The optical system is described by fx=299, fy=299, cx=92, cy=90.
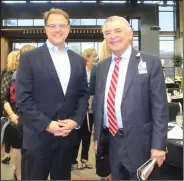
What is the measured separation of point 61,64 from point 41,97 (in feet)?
0.84

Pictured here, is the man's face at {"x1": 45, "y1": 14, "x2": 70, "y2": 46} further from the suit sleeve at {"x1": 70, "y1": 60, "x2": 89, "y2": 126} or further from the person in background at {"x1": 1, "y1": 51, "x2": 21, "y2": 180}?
the person in background at {"x1": 1, "y1": 51, "x2": 21, "y2": 180}

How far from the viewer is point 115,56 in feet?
6.47

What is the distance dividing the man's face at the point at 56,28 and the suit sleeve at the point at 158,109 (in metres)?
0.62

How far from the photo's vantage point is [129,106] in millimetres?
1794

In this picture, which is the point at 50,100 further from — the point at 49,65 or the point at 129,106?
the point at 129,106

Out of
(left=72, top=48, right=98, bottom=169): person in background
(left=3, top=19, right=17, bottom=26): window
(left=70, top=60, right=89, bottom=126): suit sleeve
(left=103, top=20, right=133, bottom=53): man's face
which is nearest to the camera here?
(left=103, top=20, right=133, bottom=53): man's face

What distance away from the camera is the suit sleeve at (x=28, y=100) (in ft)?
6.08

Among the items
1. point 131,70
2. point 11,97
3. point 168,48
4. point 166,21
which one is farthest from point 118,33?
point 166,21

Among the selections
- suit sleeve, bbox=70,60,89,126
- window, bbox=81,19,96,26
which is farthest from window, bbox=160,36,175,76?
suit sleeve, bbox=70,60,89,126

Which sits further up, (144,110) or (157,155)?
(144,110)

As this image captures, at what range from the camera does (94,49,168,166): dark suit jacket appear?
178 cm

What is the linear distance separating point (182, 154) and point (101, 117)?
0.77m

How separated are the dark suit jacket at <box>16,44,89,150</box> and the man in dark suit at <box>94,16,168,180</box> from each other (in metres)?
0.19

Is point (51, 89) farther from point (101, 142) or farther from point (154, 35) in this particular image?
point (154, 35)
